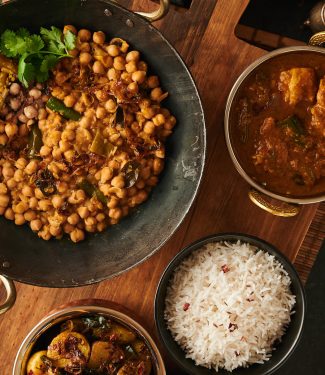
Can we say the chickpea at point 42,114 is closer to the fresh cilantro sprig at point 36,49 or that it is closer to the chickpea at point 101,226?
the fresh cilantro sprig at point 36,49

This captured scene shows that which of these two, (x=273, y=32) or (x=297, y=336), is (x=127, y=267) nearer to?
(x=297, y=336)

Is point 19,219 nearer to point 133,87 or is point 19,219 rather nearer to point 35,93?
point 35,93

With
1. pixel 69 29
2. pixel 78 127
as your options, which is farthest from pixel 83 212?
pixel 69 29

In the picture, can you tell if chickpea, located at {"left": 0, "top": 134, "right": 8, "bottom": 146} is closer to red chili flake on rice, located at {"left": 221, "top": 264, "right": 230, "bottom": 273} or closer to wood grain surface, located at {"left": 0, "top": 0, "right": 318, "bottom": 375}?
wood grain surface, located at {"left": 0, "top": 0, "right": 318, "bottom": 375}

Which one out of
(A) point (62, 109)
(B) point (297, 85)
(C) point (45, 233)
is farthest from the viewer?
(C) point (45, 233)

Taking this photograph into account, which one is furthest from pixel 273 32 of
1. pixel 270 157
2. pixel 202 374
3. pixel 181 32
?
pixel 202 374

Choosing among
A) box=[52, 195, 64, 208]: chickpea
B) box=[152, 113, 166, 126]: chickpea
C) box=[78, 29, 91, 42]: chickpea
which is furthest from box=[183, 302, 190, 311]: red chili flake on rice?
box=[78, 29, 91, 42]: chickpea
